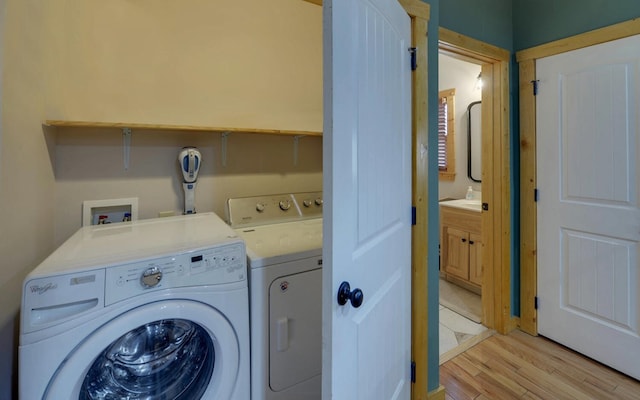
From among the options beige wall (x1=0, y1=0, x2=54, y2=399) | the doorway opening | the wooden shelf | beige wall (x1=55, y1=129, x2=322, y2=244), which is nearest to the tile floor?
the doorway opening

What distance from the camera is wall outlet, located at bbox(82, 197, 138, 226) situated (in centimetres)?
160

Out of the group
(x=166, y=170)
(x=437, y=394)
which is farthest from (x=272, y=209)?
(x=437, y=394)

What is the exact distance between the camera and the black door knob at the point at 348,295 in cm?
80

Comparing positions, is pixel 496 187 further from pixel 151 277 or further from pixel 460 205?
pixel 151 277

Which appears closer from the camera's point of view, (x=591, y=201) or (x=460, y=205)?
(x=591, y=201)

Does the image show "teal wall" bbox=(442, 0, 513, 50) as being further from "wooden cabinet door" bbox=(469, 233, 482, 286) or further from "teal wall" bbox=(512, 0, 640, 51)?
"wooden cabinet door" bbox=(469, 233, 482, 286)

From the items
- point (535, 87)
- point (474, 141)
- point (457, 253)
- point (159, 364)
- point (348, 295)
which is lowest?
point (159, 364)

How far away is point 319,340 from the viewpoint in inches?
55.1

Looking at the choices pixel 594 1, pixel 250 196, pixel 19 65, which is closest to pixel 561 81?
pixel 594 1

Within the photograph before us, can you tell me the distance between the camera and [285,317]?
4.20 ft

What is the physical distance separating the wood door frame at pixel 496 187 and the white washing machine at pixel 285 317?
1.51 meters

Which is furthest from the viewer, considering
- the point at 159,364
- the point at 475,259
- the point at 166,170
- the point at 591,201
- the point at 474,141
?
the point at 474,141

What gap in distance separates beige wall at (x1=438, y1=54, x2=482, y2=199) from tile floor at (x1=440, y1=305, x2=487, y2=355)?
139 cm

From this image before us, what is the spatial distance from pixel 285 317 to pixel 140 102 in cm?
142
